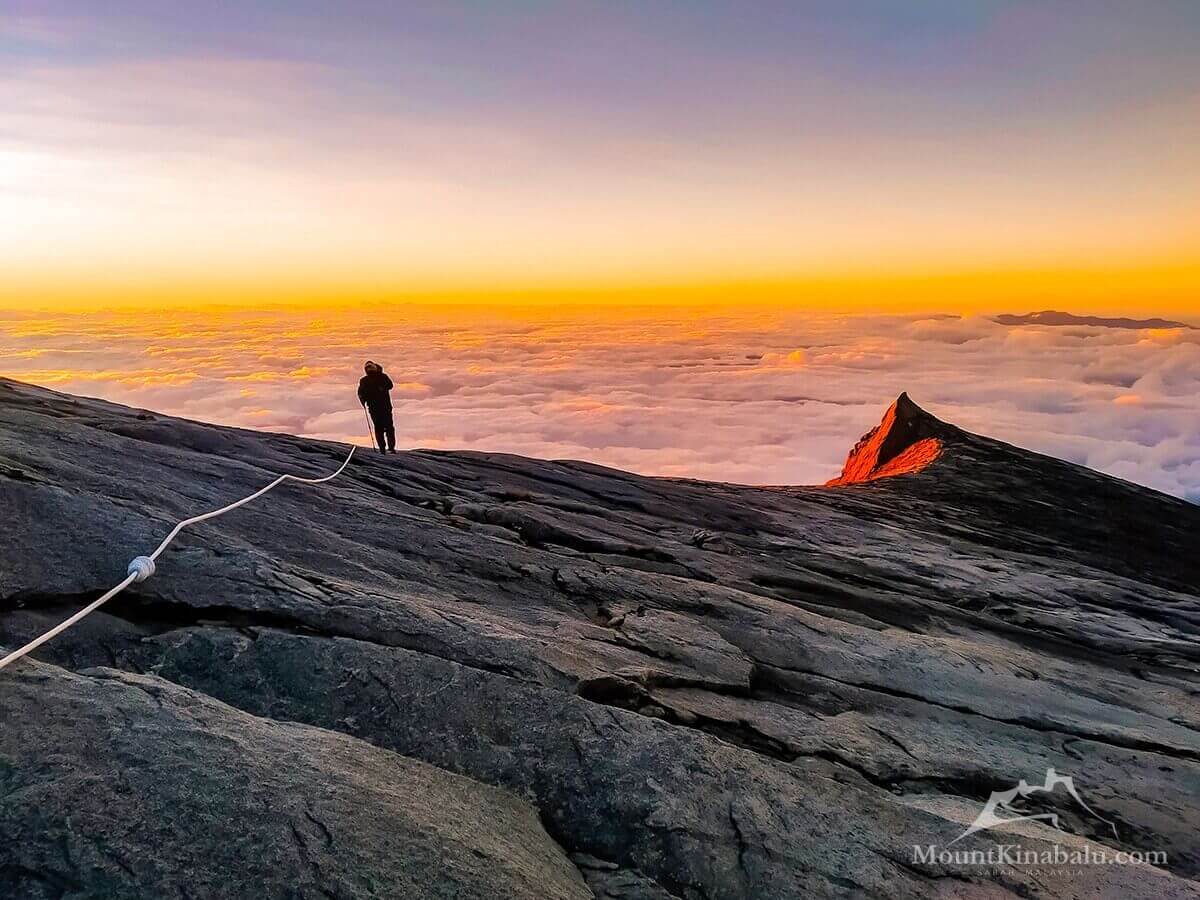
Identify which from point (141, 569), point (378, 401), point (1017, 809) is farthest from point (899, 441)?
point (141, 569)

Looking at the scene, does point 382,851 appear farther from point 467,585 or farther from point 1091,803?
point 1091,803

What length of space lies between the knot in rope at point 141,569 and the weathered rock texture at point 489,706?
0.29 metres

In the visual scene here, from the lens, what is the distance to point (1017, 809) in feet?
27.1

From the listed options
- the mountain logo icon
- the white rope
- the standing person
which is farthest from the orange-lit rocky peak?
the white rope

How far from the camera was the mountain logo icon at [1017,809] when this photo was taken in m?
7.55

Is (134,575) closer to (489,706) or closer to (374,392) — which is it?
(489,706)

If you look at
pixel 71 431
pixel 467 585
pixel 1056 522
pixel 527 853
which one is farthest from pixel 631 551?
pixel 1056 522

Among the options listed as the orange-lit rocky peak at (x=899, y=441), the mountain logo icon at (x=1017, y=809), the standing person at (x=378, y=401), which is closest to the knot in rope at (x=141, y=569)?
the mountain logo icon at (x=1017, y=809)

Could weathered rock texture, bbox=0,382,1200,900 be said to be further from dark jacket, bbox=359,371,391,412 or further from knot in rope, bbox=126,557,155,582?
dark jacket, bbox=359,371,391,412

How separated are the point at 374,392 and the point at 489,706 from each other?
14.8 m

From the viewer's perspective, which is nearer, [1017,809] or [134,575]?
[134,575]

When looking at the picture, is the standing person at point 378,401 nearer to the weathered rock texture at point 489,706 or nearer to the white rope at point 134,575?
the weathered rock texture at point 489,706

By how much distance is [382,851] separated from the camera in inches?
201

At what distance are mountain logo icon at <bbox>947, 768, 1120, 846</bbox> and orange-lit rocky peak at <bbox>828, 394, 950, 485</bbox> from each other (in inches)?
1060
